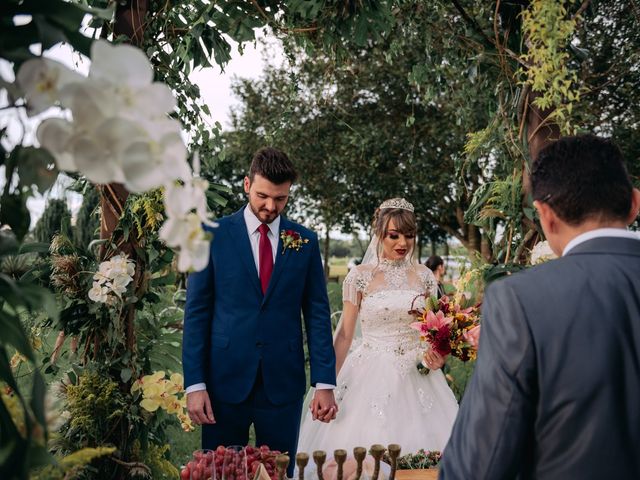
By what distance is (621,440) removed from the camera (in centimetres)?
119

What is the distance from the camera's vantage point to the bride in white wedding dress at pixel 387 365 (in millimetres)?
3684

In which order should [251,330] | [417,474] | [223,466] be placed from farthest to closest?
1. [251,330]
2. [417,474]
3. [223,466]

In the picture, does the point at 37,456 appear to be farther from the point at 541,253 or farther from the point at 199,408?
the point at 541,253

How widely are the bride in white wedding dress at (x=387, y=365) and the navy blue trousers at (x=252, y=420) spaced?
95cm

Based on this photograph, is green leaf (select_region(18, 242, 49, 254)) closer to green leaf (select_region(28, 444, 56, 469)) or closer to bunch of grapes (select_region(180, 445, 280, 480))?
bunch of grapes (select_region(180, 445, 280, 480))

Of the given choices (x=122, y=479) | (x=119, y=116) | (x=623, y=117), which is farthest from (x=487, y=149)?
(x=623, y=117)

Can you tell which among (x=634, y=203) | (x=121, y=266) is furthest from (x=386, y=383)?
(x=634, y=203)

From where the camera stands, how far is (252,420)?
9.07 ft

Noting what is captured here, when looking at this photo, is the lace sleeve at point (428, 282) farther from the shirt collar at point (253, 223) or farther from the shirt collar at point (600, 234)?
the shirt collar at point (600, 234)

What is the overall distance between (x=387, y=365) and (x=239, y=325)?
1604 millimetres

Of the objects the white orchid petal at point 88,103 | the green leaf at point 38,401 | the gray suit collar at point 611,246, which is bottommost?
the green leaf at point 38,401

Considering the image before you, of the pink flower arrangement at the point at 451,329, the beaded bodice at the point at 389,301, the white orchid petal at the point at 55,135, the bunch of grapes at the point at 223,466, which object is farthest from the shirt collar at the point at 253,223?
the white orchid petal at the point at 55,135

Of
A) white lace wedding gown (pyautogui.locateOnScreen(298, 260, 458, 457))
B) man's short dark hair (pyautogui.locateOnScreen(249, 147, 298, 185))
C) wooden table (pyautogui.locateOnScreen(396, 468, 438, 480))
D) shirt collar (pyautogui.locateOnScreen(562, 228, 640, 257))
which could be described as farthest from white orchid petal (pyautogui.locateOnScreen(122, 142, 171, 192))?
white lace wedding gown (pyautogui.locateOnScreen(298, 260, 458, 457))

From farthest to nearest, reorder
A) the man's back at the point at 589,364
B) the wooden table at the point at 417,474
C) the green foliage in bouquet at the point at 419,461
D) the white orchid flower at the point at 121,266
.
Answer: the white orchid flower at the point at 121,266, the green foliage in bouquet at the point at 419,461, the wooden table at the point at 417,474, the man's back at the point at 589,364
